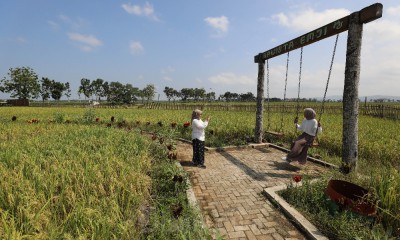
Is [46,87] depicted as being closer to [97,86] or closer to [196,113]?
[97,86]

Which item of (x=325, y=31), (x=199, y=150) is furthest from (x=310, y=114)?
(x=199, y=150)

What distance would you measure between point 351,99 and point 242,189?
11.2ft

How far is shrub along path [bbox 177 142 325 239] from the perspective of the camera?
359 centimetres

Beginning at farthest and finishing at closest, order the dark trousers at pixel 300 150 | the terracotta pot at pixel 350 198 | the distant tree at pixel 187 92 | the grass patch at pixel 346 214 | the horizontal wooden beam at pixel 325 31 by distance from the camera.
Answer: the distant tree at pixel 187 92 < the dark trousers at pixel 300 150 < the horizontal wooden beam at pixel 325 31 < the terracotta pot at pixel 350 198 < the grass patch at pixel 346 214

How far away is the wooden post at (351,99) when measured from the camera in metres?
5.48

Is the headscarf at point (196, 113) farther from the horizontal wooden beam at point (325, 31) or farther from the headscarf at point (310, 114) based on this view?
the horizontal wooden beam at point (325, 31)

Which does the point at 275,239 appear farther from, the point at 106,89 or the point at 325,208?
the point at 106,89

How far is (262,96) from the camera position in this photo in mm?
9703

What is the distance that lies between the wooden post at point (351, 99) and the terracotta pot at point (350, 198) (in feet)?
4.70

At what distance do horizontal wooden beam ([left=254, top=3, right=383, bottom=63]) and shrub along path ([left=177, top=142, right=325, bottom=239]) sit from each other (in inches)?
141

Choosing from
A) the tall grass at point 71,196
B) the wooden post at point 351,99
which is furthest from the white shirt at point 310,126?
the tall grass at point 71,196

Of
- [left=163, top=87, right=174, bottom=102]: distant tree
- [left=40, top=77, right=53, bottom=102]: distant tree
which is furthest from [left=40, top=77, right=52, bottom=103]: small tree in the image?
[left=163, top=87, right=174, bottom=102]: distant tree

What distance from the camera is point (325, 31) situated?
6.12m

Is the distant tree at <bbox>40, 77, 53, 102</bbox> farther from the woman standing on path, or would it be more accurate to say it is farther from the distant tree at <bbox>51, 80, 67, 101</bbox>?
the woman standing on path
